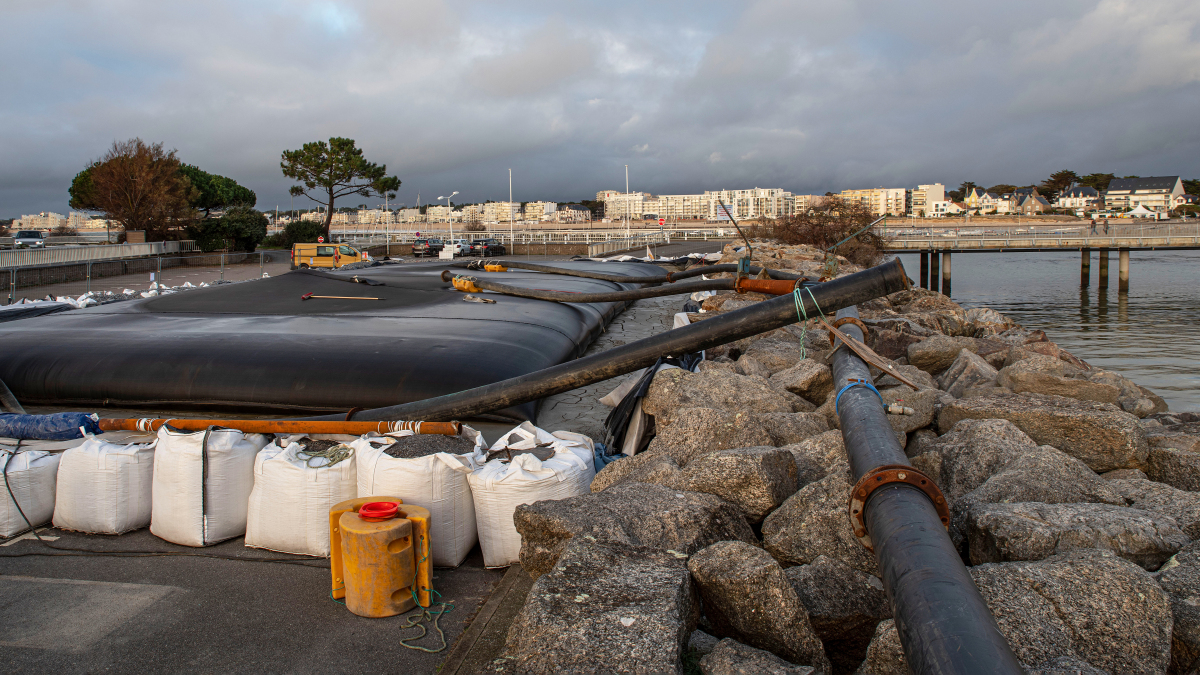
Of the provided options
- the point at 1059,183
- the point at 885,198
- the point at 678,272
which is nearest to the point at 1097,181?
the point at 1059,183

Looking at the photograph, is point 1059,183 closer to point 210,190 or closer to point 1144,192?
point 1144,192

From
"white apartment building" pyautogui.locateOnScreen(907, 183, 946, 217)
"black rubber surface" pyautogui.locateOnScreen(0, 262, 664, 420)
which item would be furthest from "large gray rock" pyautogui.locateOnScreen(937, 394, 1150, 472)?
"white apartment building" pyautogui.locateOnScreen(907, 183, 946, 217)

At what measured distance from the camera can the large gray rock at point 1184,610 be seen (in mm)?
2531

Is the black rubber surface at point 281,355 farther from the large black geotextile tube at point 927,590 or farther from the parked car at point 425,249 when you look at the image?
the parked car at point 425,249

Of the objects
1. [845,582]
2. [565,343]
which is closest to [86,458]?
[845,582]

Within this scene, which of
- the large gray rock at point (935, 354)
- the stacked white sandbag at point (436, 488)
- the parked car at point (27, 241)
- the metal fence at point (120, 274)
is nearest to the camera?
the stacked white sandbag at point (436, 488)

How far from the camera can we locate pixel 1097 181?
14175 centimetres

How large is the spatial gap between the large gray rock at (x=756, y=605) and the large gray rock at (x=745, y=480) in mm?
785

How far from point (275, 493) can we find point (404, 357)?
9.21 feet

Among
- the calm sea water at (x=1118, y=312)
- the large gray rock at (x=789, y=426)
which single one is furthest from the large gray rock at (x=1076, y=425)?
the calm sea water at (x=1118, y=312)

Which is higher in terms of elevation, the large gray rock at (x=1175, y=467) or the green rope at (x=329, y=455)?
the green rope at (x=329, y=455)

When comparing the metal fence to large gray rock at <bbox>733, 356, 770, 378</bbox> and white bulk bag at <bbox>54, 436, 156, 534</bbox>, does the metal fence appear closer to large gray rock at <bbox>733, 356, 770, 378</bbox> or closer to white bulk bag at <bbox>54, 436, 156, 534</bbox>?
white bulk bag at <bbox>54, 436, 156, 534</bbox>

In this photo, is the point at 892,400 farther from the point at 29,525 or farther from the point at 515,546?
the point at 29,525

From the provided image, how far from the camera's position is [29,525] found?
4.67 meters
